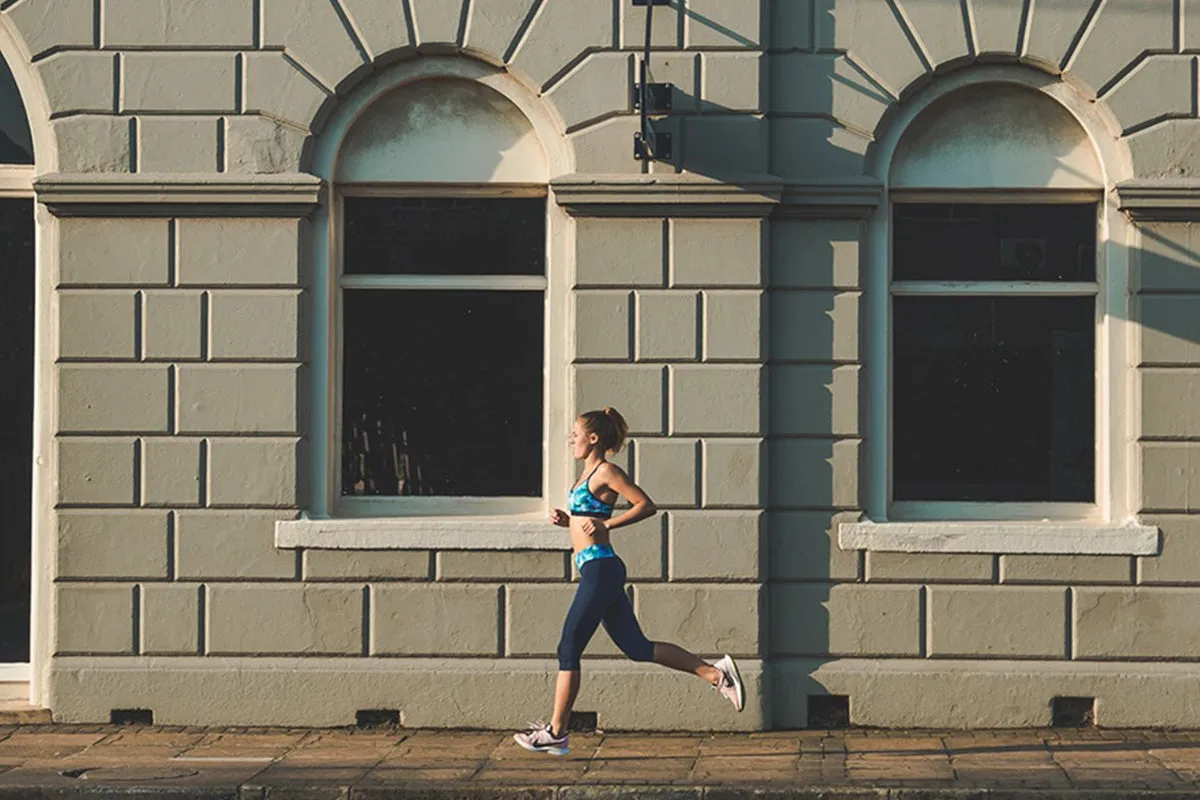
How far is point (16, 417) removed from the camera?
469 inches

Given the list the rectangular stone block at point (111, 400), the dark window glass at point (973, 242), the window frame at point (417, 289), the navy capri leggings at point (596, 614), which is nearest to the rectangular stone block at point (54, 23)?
the window frame at point (417, 289)

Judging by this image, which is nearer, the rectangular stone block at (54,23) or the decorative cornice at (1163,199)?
the decorative cornice at (1163,199)

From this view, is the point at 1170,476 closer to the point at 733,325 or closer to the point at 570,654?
the point at 733,325

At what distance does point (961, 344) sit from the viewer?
465 inches

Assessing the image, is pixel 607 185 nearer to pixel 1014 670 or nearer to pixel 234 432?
pixel 234 432

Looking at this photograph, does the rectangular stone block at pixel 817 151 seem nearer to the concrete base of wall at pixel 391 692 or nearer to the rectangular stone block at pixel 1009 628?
the rectangular stone block at pixel 1009 628

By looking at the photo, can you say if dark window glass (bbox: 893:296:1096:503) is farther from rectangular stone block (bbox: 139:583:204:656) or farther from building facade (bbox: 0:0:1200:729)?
rectangular stone block (bbox: 139:583:204:656)

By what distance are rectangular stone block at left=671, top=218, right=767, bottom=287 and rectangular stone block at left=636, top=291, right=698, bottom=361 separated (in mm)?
106

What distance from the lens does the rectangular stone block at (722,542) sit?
11375 millimetres

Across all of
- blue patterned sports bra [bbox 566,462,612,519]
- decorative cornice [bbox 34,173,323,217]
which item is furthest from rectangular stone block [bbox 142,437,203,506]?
blue patterned sports bra [bbox 566,462,612,519]

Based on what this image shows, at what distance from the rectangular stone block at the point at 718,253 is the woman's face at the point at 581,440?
156 cm

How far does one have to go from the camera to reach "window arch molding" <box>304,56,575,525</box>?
11617mm

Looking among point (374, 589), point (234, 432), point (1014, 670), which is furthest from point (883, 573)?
point (234, 432)

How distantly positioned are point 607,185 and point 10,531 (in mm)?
4205
